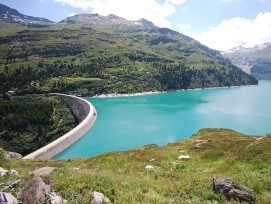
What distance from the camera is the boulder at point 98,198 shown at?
11.6 metres

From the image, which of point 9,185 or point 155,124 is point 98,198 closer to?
point 9,185

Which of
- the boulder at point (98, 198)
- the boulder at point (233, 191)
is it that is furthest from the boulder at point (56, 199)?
the boulder at point (233, 191)

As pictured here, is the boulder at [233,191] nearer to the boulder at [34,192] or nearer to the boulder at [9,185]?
the boulder at [34,192]

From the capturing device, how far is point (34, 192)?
36.5ft

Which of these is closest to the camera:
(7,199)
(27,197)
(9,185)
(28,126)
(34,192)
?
(7,199)

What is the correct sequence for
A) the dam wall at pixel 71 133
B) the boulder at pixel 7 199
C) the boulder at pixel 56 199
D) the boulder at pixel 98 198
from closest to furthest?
the boulder at pixel 7 199, the boulder at pixel 56 199, the boulder at pixel 98 198, the dam wall at pixel 71 133

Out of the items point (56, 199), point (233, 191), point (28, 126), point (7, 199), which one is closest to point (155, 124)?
point (28, 126)

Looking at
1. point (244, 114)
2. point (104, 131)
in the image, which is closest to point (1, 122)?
point (104, 131)

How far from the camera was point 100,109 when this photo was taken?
6590 inches

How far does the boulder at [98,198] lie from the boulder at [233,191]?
18.1 feet

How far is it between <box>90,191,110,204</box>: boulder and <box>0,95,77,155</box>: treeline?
85.1 metres

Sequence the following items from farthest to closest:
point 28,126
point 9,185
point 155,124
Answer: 1. point 155,124
2. point 28,126
3. point 9,185

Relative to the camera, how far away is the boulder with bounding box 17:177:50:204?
1063 cm

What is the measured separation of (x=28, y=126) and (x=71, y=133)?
21420mm
